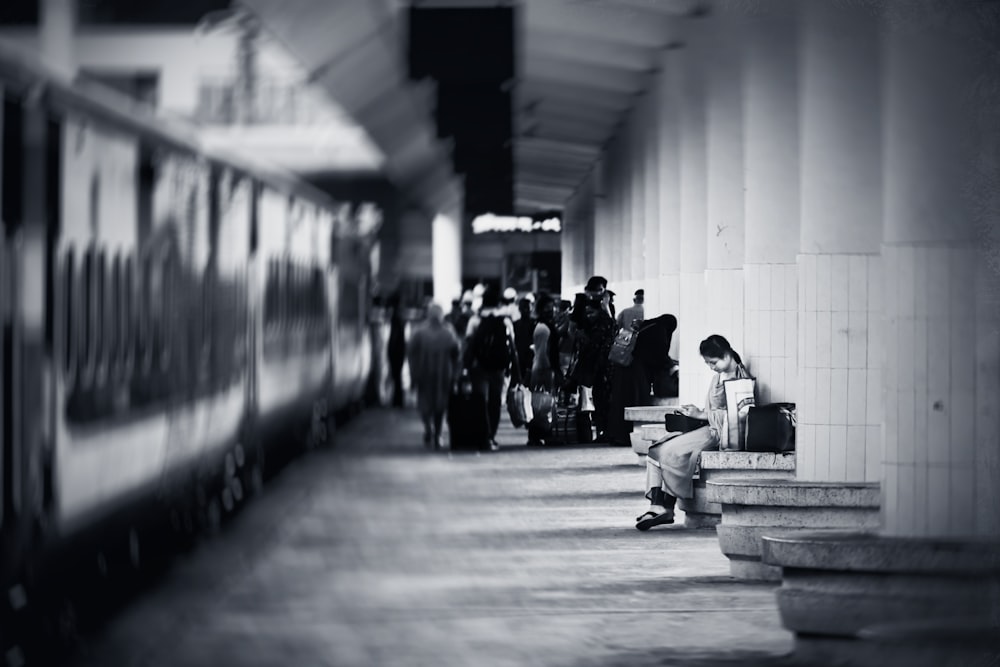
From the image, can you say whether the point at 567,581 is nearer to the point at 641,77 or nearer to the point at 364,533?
the point at 364,533

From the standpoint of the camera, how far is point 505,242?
13.9 meters

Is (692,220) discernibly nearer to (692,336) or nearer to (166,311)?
(692,336)

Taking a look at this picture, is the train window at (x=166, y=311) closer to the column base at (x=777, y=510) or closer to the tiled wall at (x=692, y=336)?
the column base at (x=777, y=510)

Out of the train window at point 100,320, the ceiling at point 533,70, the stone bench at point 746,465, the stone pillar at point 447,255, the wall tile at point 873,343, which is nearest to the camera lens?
the train window at point 100,320

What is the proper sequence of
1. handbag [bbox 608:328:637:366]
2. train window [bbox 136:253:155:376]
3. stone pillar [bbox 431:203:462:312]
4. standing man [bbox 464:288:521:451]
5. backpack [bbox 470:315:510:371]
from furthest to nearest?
stone pillar [bbox 431:203:462:312] < backpack [bbox 470:315:510:371] < standing man [bbox 464:288:521:451] < handbag [bbox 608:328:637:366] < train window [bbox 136:253:155:376]

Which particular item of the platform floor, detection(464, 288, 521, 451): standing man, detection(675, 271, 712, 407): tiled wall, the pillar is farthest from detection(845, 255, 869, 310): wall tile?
detection(464, 288, 521, 451): standing man

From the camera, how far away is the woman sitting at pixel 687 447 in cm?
1191

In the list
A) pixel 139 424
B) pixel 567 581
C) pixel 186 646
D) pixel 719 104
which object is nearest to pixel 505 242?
pixel 719 104

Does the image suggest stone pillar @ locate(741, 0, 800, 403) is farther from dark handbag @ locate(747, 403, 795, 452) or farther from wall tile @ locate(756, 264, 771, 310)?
dark handbag @ locate(747, 403, 795, 452)

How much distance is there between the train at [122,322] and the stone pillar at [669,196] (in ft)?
10.7

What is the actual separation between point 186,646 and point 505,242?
253 inches

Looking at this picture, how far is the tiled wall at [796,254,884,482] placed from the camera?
1054cm

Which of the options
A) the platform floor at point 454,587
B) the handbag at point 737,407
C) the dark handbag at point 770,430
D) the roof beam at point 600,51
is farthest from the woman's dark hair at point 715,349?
the roof beam at point 600,51

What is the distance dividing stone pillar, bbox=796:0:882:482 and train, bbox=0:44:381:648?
3.55 m
